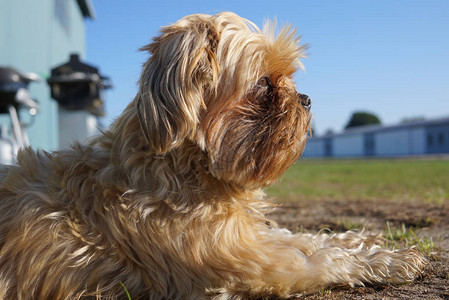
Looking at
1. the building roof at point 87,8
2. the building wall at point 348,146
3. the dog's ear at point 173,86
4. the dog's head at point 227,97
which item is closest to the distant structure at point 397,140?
the building wall at point 348,146

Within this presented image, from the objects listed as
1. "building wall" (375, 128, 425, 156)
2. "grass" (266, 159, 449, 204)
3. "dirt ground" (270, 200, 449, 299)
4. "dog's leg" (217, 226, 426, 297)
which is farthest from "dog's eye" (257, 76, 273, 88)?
"building wall" (375, 128, 425, 156)

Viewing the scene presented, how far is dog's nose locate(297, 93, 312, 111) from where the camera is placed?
8.82ft

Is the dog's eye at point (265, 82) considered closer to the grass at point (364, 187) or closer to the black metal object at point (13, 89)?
the grass at point (364, 187)

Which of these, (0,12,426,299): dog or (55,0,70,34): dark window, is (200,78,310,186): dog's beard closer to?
(0,12,426,299): dog

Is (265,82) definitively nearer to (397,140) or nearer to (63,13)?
(63,13)

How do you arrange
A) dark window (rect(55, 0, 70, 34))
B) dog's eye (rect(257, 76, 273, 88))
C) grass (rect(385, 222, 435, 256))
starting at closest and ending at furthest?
dog's eye (rect(257, 76, 273, 88)) → grass (rect(385, 222, 435, 256)) → dark window (rect(55, 0, 70, 34))

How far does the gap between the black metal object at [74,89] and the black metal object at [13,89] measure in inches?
121

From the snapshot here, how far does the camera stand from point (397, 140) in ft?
212

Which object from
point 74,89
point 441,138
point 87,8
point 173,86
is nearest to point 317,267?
point 173,86

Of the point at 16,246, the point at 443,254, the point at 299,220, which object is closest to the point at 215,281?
the point at 16,246

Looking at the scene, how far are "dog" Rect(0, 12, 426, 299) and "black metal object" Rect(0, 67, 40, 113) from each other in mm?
5246

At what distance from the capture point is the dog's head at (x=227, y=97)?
2236 millimetres

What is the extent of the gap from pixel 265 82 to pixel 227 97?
11.2 inches

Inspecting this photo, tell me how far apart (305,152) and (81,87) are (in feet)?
29.5
